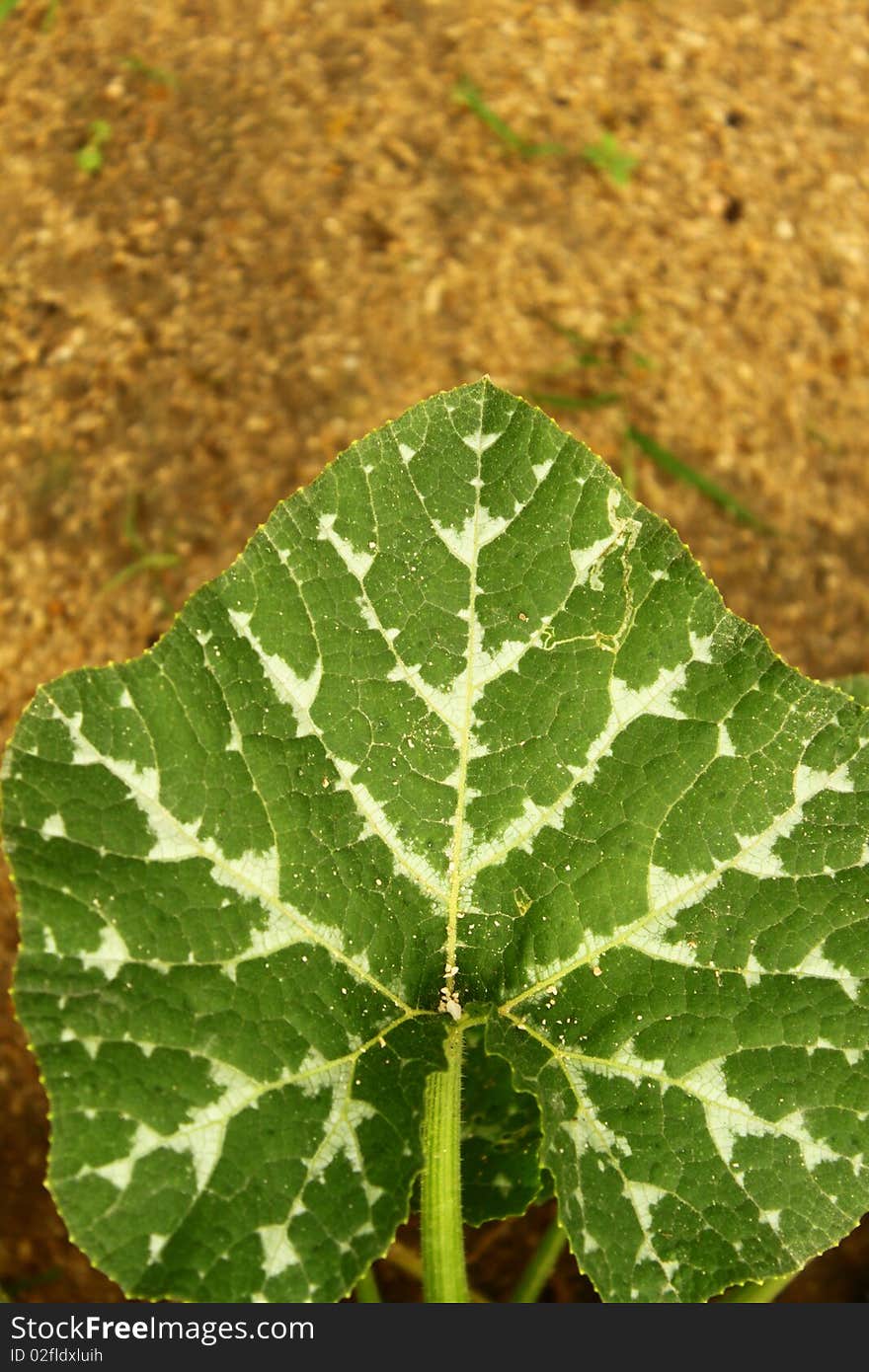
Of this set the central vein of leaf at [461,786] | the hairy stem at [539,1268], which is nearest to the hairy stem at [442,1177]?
the central vein of leaf at [461,786]

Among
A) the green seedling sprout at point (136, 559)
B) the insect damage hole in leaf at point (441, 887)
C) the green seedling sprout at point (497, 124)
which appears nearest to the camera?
the insect damage hole in leaf at point (441, 887)

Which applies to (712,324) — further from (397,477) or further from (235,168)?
(397,477)

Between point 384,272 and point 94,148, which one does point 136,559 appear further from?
point 94,148

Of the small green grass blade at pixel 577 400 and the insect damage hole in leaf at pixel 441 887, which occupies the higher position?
the small green grass blade at pixel 577 400

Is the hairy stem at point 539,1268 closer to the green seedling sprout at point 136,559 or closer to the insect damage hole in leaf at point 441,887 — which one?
the insect damage hole in leaf at point 441,887

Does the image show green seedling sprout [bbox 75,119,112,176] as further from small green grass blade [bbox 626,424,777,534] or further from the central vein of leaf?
the central vein of leaf
